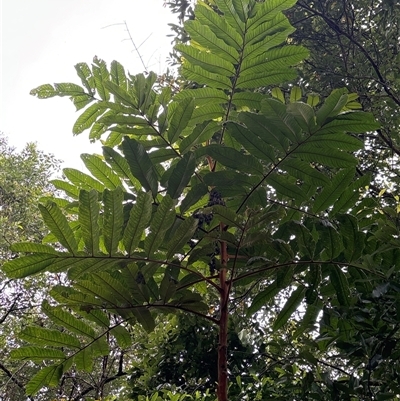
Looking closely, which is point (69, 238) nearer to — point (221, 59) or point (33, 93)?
point (221, 59)

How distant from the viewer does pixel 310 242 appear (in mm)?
1289

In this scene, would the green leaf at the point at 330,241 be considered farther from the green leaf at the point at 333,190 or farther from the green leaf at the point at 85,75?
the green leaf at the point at 85,75

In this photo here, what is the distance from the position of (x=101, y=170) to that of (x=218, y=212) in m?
0.50

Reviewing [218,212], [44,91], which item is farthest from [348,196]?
[44,91]

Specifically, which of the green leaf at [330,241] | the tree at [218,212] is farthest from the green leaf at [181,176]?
the green leaf at [330,241]

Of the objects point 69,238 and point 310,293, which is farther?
point 310,293

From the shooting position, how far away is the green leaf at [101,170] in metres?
1.46

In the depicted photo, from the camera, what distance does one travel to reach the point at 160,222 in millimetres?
1099

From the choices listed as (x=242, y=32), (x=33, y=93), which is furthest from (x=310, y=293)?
(x=33, y=93)

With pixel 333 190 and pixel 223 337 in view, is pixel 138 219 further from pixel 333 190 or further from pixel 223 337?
pixel 333 190

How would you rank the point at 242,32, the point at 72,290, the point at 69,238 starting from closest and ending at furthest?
the point at 69,238 → the point at 72,290 → the point at 242,32

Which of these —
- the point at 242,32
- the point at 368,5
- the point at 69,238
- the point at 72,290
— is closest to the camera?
the point at 69,238

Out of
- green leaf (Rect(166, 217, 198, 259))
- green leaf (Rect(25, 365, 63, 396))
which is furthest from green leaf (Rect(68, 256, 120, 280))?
green leaf (Rect(25, 365, 63, 396))

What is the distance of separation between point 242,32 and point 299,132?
408 mm
